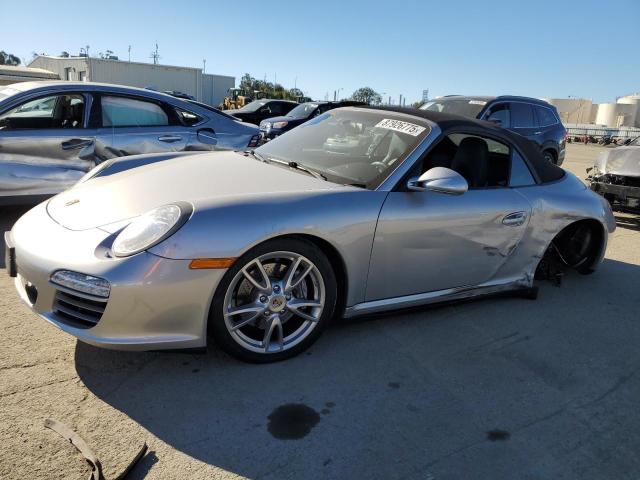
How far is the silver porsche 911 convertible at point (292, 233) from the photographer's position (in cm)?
248

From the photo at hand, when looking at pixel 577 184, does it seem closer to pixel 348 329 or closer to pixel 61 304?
pixel 348 329

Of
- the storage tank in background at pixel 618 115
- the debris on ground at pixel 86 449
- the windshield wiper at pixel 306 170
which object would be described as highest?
the storage tank in background at pixel 618 115

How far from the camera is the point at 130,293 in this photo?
239 cm

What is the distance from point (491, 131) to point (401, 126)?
28.8 inches

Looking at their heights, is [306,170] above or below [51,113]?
below

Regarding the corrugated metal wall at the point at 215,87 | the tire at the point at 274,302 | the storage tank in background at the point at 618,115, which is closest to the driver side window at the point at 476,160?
the tire at the point at 274,302

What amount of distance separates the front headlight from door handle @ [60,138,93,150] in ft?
10.3

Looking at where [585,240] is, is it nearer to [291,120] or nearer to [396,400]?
[396,400]

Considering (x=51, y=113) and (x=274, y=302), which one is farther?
(x=51, y=113)

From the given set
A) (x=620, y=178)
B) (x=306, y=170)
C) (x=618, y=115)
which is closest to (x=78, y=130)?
(x=306, y=170)

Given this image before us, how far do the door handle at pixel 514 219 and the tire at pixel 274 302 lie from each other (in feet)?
4.67

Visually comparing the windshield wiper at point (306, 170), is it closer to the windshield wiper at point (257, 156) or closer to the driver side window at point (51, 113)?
the windshield wiper at point (257, 156)

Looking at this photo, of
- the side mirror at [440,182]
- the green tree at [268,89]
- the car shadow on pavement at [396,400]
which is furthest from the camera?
the green tree at [268,89]

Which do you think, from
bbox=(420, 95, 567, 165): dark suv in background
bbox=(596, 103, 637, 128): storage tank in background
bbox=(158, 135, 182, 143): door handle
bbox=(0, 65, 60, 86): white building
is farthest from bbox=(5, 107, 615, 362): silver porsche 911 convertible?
bbox=(596, 103, 637, 128): storage tank in background
